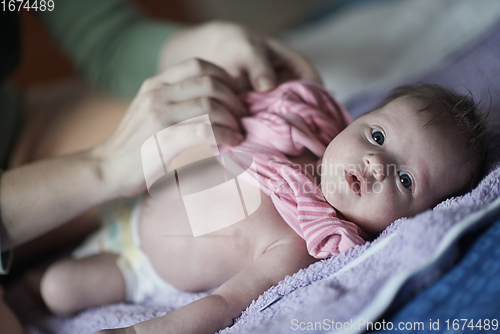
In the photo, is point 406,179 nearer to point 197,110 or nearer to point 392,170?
point 392,170

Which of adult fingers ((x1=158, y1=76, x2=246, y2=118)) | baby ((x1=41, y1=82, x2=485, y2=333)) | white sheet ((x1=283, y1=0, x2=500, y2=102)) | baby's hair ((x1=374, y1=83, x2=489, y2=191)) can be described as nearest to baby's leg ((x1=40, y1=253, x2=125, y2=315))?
baby ((x1=41, y1=82, x2=485, y2=333))

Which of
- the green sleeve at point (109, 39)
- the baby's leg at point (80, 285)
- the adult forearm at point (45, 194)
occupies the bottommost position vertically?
the baby's leg at point (80, 285)

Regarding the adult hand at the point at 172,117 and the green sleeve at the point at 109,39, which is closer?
the adult hand at the point at 172,117

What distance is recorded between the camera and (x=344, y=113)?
0.73m

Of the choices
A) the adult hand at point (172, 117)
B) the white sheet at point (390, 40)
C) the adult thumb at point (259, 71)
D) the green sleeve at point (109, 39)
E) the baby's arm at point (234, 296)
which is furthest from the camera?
the white sheet at point (390, 40)

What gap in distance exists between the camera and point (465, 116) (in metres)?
0.60

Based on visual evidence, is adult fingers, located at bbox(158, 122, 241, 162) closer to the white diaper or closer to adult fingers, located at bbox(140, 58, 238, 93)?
adult fingers, located at bbox(140, 58, 238, 93)

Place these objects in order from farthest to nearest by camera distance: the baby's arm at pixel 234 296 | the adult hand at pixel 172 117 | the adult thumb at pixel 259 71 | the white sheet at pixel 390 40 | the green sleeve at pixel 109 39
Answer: the white sheet at pixel 390 40 < the green sleeve at pixel 109 39 < the adult thumb at pixel 259 71 < the adult hand at pixel 172 117 < the baby's arm at pixel 234 296

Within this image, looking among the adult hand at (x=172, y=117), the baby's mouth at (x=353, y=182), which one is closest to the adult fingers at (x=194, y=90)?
the adult hand at (x=172, y=117)

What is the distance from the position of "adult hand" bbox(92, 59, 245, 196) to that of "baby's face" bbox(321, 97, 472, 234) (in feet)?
0.58

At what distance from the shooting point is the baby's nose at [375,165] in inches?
21.2

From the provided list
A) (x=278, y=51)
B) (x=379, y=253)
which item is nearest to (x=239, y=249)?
(x=379, y=253)

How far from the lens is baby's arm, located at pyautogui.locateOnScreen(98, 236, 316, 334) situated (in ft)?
1.56

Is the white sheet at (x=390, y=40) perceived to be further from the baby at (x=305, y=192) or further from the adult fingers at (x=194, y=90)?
the adult fingers at (x=194, y=90)
